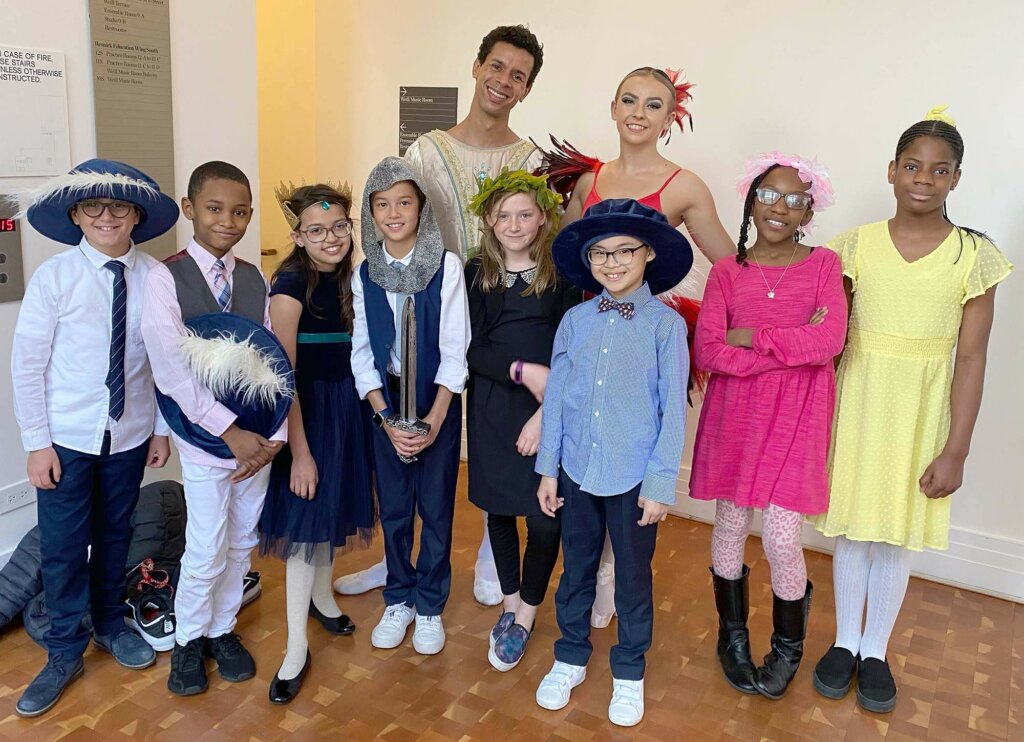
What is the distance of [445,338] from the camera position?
7.57ft

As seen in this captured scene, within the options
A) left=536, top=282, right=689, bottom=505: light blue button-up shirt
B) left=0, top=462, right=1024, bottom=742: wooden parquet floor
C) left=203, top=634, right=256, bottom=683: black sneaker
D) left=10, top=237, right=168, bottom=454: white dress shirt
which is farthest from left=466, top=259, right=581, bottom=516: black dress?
left=10, top=237, right=168, bottom=454: white dress shirt

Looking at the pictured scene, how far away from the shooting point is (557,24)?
11.8 ft

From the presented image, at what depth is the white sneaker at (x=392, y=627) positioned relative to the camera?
8.21 feet

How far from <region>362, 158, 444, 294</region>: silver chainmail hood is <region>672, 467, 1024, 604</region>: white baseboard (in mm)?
2099

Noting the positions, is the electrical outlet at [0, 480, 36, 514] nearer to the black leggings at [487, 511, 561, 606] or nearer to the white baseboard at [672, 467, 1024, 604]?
the black leggings at [487, 511, 561, 606]

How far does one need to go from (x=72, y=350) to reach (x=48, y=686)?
0.86 m

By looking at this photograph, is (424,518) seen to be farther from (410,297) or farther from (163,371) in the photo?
(163,371)

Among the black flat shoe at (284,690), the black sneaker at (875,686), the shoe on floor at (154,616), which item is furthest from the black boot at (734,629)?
the shoe on floor at (154,616)

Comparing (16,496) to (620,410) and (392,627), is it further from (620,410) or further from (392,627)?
(620,410)

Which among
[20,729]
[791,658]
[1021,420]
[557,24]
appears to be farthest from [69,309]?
[1021,420]

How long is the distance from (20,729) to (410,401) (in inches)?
48.1

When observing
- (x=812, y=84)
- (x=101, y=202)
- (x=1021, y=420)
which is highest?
(x=812, y=84)

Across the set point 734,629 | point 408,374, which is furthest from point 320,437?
point 734,629

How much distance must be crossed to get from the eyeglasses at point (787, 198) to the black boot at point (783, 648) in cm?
104
